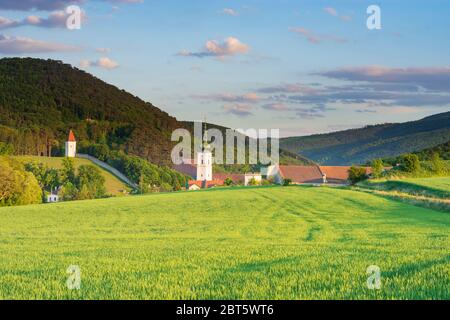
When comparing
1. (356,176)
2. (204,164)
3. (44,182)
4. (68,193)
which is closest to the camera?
(356,176)

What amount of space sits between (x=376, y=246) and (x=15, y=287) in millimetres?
12338

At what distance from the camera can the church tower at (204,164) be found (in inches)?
6186

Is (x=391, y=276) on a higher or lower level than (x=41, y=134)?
lower

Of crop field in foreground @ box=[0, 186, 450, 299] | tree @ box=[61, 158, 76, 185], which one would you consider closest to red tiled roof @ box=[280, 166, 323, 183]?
tree @ box=[61, 158, 76, 185]

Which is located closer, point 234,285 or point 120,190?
point 234,285

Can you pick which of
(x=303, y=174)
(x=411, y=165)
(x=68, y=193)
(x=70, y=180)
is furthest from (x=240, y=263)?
(x=303, y=174)

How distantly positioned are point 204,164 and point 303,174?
92.0 ft

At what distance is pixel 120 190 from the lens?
142125 millimetres

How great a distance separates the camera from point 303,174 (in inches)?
5763

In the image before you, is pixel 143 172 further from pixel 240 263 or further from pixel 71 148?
pixel 240 263

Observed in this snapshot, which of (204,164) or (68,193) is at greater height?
(204,164)

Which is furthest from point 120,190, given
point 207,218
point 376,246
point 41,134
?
point 376,246

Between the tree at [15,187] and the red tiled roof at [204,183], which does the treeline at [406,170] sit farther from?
the red tiled roof at [204,183]
